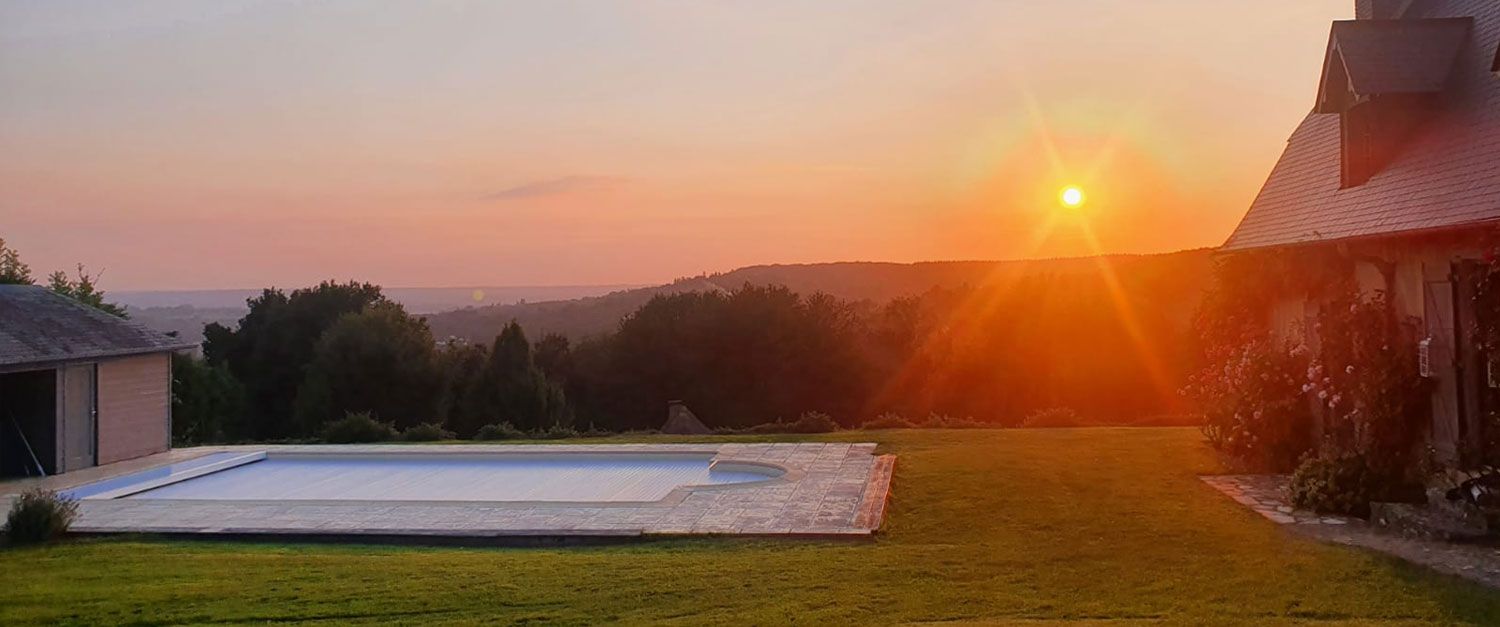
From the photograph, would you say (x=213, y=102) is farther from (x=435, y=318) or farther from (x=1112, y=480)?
(x=435, y=318)

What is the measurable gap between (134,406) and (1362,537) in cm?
1573

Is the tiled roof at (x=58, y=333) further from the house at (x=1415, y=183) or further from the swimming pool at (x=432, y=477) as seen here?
the house at (x=1415, y=183)

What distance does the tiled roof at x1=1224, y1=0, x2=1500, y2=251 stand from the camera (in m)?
8.04

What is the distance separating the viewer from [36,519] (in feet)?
29.9

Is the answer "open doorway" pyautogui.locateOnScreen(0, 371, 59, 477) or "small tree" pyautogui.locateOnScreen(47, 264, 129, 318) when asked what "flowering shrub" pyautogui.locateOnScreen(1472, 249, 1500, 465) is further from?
"small tree" pyautogui.locateOnScreen(47, 264, 129, 318)

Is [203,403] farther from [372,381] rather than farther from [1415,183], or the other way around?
[1415,183]

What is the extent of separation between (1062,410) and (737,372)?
52.5 ft

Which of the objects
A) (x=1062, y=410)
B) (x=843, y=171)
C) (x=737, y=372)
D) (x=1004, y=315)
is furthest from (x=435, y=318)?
(x=1062, y=410)

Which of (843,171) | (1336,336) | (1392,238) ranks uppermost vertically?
(843,171)

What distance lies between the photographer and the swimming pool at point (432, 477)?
12.4m

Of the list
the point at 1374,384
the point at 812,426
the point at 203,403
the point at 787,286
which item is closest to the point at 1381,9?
the point at 1374,384

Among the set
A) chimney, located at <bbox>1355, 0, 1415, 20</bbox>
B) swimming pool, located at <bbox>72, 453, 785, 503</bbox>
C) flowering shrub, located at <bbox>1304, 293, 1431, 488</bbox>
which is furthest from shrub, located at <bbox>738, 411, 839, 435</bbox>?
chimney, located at <bbox>1355, 0, 1415, 20</bbox>

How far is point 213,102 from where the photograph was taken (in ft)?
54.3

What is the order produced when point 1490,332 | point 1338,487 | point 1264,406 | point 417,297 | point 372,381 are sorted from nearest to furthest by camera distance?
point 1490,332, point 1338,487, point 1264,406, point 372,381, point 417,297
